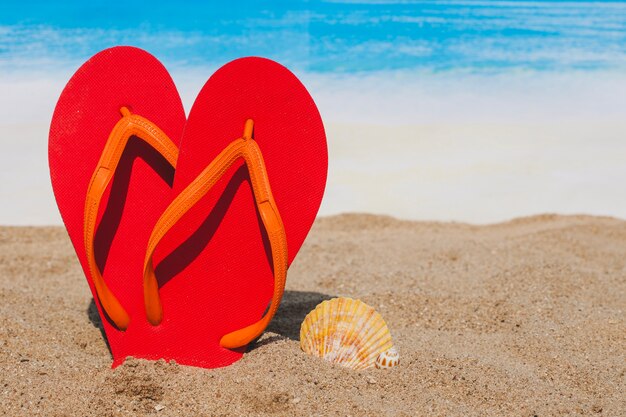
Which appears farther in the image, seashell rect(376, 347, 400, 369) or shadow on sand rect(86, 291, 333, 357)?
shadow on sand rect(86, 291, 333, 357)

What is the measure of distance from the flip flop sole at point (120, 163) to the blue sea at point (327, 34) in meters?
11.4

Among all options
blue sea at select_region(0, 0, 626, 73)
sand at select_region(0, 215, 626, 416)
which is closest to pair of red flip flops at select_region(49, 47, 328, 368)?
sand at select_region(0, 215, 626, 416)

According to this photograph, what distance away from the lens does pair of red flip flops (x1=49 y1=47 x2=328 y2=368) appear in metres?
2.79

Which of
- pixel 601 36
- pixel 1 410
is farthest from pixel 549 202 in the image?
pixel 601 36

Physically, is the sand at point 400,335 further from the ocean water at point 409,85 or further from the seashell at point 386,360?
the ocean water at point 409,85

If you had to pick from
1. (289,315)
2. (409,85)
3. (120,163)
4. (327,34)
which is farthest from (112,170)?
(327,34)

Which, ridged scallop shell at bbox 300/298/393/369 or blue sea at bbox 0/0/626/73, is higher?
ridged scallop shell at bbox 300/298/393/369

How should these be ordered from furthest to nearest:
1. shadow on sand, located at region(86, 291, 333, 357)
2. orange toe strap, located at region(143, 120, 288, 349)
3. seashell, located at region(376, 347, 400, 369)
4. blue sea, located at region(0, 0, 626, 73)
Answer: blue sea, located at region(0, 0, 626, 73) < shadow on sand, located at region(86, 291, 333, 357) < seashell, located at region(376, 347, 400, 369) < orange toe strap, located at region(143, 120, 288, 349)

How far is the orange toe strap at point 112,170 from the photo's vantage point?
275 cm

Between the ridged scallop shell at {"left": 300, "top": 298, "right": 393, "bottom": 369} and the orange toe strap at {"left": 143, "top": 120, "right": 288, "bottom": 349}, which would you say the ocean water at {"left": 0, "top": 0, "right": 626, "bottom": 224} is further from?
the orange toe strap at {"left": 143, "top": 120, "right": 288, "bottom": 349}

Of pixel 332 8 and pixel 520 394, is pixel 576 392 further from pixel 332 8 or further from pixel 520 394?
pixel 332 8

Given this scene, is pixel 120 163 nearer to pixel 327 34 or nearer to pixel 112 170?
pixel 112 170

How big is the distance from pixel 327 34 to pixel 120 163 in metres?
15.6

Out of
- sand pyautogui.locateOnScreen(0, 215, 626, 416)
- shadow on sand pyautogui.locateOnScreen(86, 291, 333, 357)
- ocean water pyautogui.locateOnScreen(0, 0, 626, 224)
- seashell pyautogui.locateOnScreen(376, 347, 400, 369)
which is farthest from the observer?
ocean water pyautogui.locateOnScreen(0, 0, 626, 224)
